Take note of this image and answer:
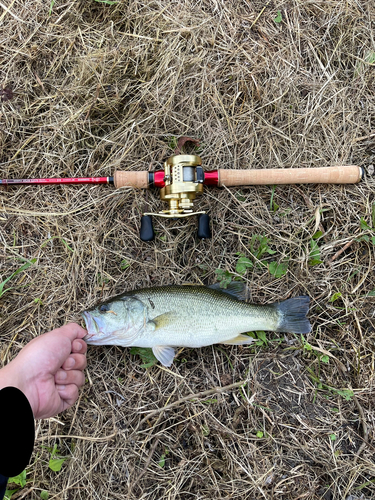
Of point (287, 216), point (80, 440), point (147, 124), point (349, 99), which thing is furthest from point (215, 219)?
point (80, 440)

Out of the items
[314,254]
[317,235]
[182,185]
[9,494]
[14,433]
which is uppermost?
[182,185]

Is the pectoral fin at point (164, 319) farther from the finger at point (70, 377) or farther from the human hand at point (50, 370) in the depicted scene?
the finger at point (70, 377)

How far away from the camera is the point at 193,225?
10.2 ft

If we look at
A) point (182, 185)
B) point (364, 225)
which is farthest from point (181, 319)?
point (364, 225)

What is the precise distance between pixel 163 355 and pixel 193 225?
3.80ft

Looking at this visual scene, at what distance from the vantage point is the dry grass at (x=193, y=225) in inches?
114

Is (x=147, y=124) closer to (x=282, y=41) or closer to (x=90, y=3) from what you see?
(x=90, y=3)

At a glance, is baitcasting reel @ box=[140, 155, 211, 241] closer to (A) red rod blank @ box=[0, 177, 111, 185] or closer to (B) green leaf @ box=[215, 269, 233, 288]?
(B) green leaf @ box=[215, 269, 233, 288]

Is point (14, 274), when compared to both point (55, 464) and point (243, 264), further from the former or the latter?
point (243, 264)

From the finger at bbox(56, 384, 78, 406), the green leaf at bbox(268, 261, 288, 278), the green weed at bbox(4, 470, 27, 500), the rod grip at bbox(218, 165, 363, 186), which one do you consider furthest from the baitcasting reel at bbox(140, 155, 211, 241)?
the green weed at bbox(4, 470, 27, 500)

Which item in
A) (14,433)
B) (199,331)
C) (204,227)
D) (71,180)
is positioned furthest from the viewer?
(71,180)

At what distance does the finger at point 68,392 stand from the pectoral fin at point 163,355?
684 millimetres

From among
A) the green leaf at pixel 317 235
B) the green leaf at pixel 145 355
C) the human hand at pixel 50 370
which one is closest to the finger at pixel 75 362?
the human hand at pixel 50 370

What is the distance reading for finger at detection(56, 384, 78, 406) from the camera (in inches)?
105
